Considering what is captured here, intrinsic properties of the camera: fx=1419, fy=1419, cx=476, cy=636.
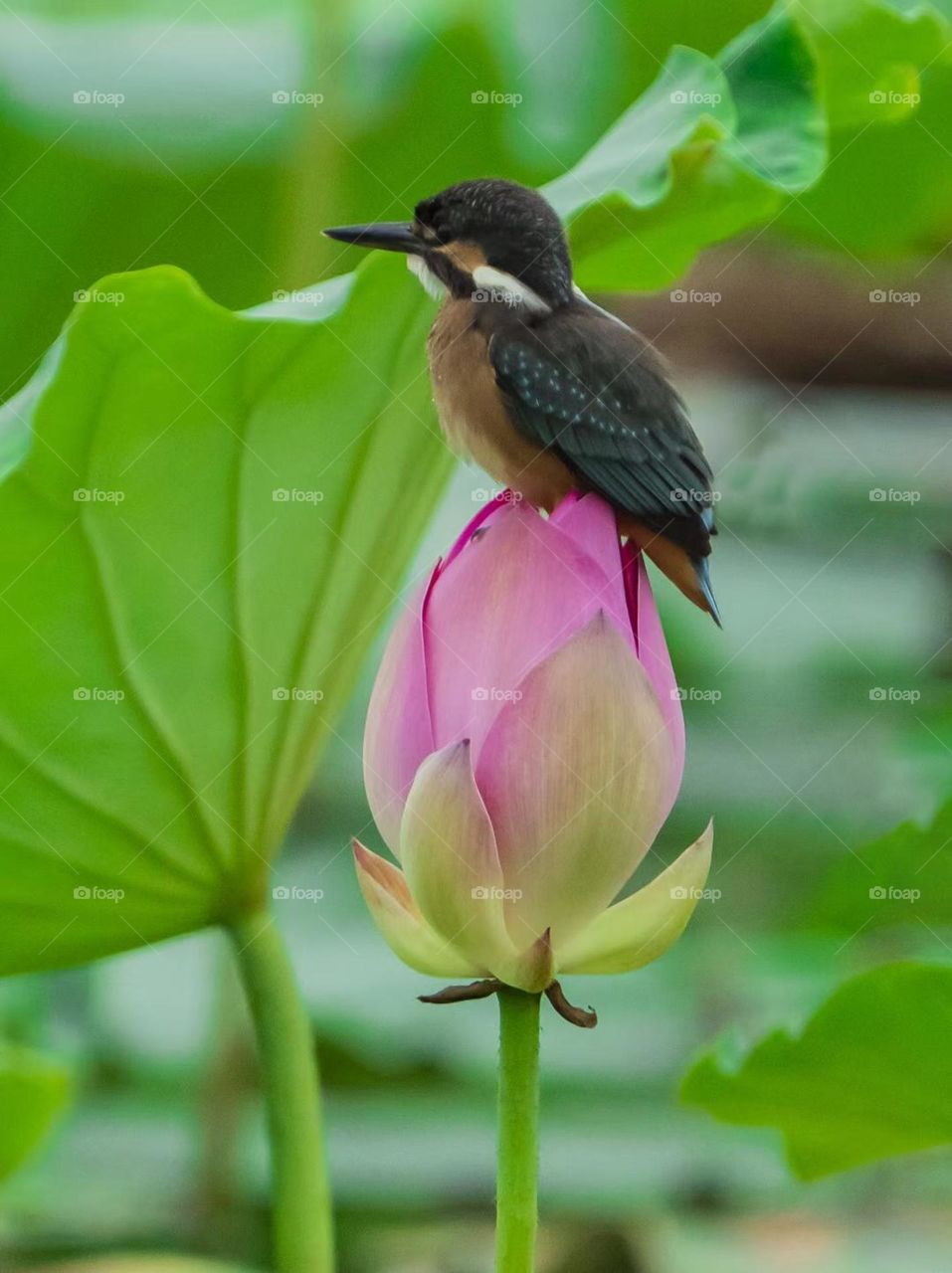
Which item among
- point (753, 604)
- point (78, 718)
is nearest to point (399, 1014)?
point (753, 604)

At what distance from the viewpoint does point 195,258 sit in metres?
0.64

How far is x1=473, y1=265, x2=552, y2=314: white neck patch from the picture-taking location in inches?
16.9

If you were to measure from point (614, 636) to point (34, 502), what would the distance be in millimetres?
153

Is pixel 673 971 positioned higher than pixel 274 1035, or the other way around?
pixel 673 971

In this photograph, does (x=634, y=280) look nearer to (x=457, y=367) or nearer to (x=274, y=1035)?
(x=457, y=367)

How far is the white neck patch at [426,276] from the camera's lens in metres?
0.41
